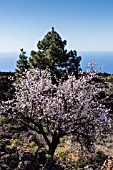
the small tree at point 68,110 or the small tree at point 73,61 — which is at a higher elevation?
the small tree at point 73,61

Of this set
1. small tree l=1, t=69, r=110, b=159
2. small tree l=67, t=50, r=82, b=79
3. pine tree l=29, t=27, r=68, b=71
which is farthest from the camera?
small tree l=67, t=50, r=82, b=79

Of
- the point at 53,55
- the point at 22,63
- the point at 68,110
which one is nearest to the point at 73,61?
the point at 53,55

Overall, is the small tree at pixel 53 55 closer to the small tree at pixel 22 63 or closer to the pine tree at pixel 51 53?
the pine tree at pixel 51 53

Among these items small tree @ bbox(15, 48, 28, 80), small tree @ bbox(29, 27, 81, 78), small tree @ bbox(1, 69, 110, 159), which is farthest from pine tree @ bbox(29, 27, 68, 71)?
small tree @ bbox(1, 69, 110, 159)

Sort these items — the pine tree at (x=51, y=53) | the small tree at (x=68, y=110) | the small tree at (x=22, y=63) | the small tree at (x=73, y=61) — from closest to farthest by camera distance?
the small tree at (x=68, y=110) < the pine tree at (x=51, y=53) < the small tree at (x=73, y=61) < the small tree at (x=22, y=63)

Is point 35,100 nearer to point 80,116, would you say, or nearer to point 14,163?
point 80,116

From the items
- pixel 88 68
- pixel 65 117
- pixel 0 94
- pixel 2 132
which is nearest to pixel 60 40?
pixel 0 94

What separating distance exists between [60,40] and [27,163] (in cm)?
3056

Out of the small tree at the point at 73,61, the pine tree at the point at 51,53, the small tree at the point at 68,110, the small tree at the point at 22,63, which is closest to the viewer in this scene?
the small tree at the point at 68,110

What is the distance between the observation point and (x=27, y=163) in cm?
1605

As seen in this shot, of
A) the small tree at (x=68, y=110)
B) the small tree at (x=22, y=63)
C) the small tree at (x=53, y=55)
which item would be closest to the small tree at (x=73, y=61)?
the small tree at (x=53, y=55)

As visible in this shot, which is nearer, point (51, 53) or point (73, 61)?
point (51, 53)

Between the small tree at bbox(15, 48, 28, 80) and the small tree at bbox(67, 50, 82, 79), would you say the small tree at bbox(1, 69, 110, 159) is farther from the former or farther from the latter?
the small tree at bbox(15, 48, 28, 80)

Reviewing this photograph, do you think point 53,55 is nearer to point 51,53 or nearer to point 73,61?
point 51,53
